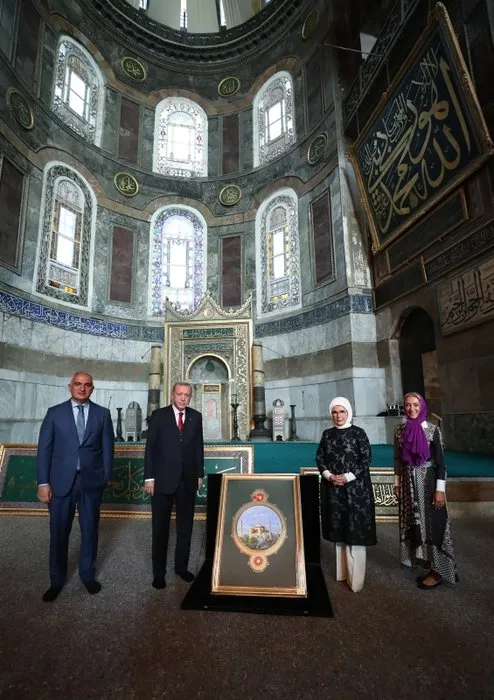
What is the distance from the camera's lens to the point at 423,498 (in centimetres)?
260

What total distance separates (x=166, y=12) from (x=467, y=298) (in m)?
18.8

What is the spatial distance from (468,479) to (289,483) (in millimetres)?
2739

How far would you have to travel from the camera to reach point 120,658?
1634mm

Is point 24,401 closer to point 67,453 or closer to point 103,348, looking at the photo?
point 103,348

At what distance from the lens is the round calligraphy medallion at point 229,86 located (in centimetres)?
1366

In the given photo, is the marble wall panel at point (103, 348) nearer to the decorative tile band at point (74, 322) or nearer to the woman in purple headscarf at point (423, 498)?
the decorative tile band at point (74, 322)

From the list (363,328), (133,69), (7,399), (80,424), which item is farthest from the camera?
(133,69)

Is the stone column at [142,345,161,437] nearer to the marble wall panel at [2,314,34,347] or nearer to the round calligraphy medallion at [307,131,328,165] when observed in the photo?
the marble wall panel at [2,314,34,347]

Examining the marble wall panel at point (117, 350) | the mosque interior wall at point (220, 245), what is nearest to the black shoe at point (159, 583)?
the mosque interior wall at point (220, 245)

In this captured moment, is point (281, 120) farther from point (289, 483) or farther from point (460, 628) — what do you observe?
point (460, 628)

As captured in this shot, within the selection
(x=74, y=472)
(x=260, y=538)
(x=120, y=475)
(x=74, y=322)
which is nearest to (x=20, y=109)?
(x=74, y=322)

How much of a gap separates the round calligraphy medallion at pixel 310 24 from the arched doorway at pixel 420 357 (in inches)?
405

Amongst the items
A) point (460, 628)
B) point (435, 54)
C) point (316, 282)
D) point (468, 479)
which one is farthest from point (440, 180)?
point (460, 628)

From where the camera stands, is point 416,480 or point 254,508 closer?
point 254,508
